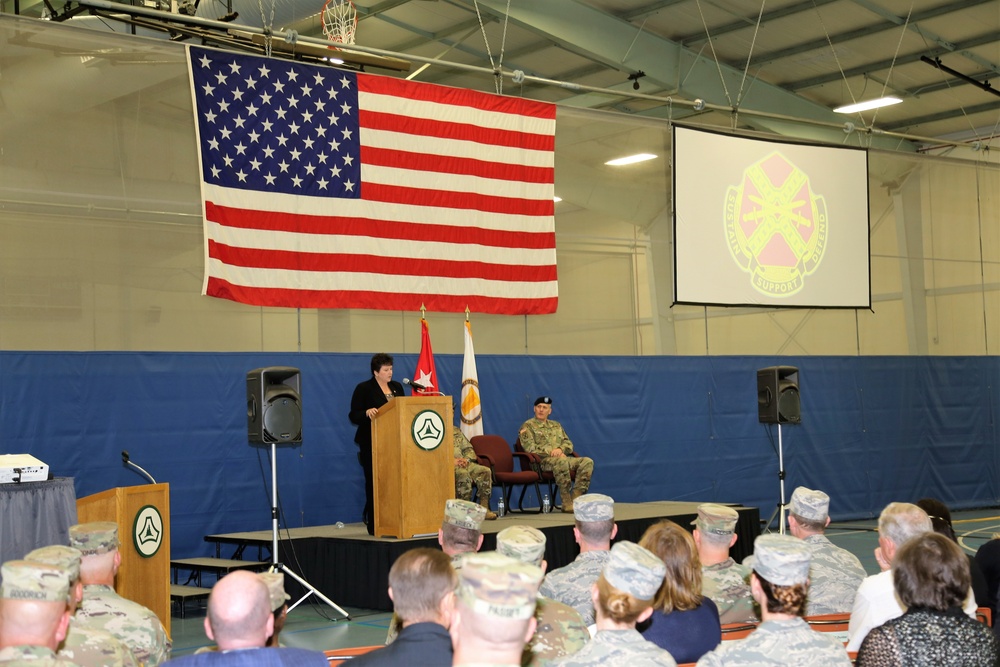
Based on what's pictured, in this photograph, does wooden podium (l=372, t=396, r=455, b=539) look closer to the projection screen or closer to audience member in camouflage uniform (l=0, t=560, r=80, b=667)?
the projection screen

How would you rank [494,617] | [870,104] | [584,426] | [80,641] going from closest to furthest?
[494,617] → [80,641] → [584,426] → [870,104]

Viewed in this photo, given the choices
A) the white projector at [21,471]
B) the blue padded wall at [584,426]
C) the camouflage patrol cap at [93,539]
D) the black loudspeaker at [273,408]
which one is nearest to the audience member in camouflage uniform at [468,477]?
the blue padded wall at [584,426]

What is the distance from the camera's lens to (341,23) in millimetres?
9336

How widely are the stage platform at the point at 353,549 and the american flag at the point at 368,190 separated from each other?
71.1 inches

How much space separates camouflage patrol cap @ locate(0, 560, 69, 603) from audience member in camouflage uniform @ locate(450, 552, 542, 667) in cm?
96

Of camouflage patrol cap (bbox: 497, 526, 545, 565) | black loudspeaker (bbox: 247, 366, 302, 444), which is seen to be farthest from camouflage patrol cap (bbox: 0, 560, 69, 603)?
black loudspeaker (bbox: 247, 366, 302, 444)

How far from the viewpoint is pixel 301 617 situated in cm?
718

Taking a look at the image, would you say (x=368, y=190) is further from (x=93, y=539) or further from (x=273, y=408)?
(x=93, y=539)

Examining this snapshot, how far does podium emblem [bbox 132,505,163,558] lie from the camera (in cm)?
586

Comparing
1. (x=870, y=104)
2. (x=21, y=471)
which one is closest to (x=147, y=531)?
(x=21, y=471)

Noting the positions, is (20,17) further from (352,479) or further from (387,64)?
(352,479)

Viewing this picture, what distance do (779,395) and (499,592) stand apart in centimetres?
801

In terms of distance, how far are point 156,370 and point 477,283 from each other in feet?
9.26

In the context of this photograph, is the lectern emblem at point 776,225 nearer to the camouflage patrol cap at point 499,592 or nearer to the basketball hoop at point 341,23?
the basketball hoop at point 341,23
